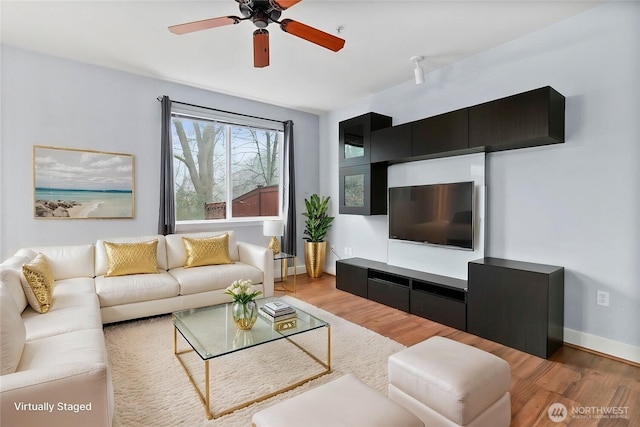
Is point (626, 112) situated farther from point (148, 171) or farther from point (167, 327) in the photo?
point (148, 171)

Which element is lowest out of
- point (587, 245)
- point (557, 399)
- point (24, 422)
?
point (557, 399)

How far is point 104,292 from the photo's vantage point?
9.47 feet

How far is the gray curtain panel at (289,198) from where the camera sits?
507 cm

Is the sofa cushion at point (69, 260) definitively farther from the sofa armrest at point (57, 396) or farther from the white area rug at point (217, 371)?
the sofa armrest at point (57, 396)

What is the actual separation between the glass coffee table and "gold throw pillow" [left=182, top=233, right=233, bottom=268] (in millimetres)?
1147

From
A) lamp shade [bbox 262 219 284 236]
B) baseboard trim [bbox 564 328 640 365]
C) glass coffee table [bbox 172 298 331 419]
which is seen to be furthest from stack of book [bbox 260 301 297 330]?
baseboard trim [bbox 564 328 640 365]

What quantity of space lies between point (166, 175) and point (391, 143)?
284 cm

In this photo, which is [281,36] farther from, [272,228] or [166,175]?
[272,228]

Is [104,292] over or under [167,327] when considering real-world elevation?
over

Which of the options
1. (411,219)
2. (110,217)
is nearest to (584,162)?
(411,219)

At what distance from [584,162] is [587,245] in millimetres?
693

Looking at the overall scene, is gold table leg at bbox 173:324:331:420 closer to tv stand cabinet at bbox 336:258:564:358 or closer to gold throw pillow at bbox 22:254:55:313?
gold throw pillow at bbox 22:254:55:313

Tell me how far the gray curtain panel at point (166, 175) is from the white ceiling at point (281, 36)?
0.47 meters

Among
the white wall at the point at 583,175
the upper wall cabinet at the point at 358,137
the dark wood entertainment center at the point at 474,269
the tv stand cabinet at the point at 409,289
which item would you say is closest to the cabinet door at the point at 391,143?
the dark wood entertainment center at the point at 474,269
